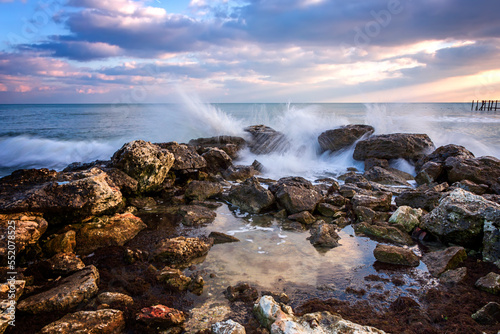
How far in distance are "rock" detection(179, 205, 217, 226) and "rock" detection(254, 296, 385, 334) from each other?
2973mm

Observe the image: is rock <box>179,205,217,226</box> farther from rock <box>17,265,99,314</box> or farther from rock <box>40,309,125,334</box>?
rock <box>40,309,125,334</box>

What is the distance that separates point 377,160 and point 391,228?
6.29 meters

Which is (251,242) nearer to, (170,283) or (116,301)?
(170,283)

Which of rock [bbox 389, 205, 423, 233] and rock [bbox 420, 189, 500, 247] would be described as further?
rock [bbox 389, 205, 423, 233]

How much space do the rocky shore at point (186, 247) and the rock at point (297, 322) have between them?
0.01 metres

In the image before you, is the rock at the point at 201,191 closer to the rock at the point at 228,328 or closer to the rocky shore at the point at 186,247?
the rocky shore at the point at 186,247

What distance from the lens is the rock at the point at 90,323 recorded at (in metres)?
2.72

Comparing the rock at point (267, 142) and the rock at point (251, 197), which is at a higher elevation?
the rock at point (267, 142)

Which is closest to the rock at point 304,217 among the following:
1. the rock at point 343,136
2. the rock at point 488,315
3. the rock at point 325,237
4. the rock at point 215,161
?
the rock at point 325,237

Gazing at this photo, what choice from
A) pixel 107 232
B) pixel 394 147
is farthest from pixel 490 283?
pixel 394 147

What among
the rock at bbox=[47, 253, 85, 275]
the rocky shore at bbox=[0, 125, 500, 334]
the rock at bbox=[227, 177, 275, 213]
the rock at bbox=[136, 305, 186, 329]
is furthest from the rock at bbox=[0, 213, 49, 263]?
the rock at bbox=[227, 177, 275, 213]

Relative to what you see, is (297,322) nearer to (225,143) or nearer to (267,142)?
(225,143)

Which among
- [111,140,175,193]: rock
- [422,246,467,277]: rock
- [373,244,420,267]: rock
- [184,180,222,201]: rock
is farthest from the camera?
[184,180,222,201]: rock

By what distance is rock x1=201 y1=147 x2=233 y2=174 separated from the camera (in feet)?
33.4
